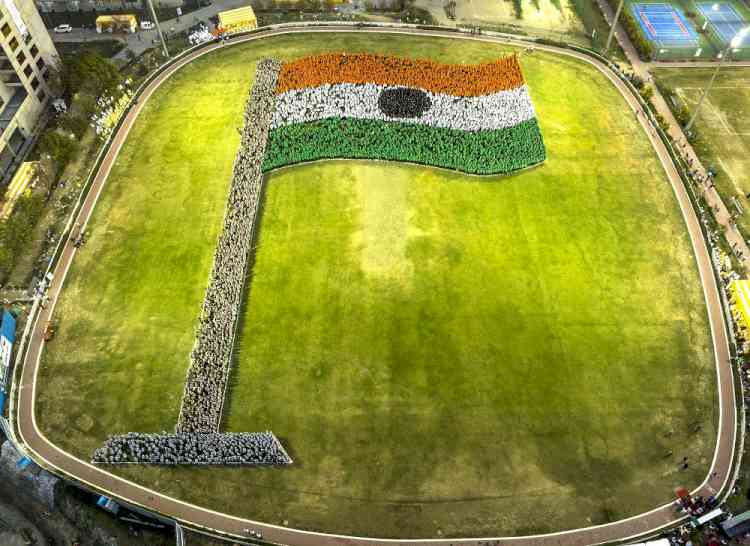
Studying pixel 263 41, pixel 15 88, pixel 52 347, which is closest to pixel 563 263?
pixel 52 347

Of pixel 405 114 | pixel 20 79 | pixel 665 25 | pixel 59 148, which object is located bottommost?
pixel 59 148

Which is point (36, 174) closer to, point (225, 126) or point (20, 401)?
point (225, 126)

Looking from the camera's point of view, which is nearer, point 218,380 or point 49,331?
point 218,380

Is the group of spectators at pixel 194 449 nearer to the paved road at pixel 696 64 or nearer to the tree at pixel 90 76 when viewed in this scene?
the tree at pixel 90 76

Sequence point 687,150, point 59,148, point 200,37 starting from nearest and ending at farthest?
point 59,148 < point 687,150 < point 200,37

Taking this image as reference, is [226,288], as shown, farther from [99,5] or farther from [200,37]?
[99,5]

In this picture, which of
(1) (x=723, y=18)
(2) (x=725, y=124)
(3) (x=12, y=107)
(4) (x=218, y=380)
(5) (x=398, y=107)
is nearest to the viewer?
(4) (x=218, y=380)

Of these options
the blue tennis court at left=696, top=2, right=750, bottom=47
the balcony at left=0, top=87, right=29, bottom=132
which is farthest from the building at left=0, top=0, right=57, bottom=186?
the blue tennis court at left=696, top=2, right=750, bottom=47

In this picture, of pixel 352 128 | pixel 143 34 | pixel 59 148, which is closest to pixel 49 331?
pixel 59 148
